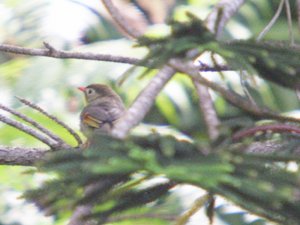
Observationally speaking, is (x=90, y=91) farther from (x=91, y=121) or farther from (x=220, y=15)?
Result: (x=220, y=15)

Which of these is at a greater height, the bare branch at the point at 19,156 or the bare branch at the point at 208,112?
the bare branch at the point at 19,156

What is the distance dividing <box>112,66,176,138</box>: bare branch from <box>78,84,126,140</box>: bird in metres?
2.50

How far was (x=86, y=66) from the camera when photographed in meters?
8.06

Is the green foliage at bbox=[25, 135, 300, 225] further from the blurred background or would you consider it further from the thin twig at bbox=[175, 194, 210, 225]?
the blurred background

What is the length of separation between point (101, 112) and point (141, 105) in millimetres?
3358

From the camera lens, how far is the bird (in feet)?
17.8

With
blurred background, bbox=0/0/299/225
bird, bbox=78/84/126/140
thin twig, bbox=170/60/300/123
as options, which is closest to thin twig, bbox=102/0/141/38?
thin twig, bbox=170/60/300/123

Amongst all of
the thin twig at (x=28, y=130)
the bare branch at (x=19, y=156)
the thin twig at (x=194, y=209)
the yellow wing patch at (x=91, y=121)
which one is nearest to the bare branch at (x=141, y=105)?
Result: the thin twig at (x=194, y=209)

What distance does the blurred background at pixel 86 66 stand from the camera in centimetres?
760

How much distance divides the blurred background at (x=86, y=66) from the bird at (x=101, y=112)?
Answer: 1.28 ft

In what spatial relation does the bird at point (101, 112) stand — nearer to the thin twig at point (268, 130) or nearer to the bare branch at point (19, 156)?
the bare branch at point (19, 156)

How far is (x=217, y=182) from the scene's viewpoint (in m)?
1.76

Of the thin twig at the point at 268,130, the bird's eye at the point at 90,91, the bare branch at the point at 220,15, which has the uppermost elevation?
the bird's eye at the point at 90,91

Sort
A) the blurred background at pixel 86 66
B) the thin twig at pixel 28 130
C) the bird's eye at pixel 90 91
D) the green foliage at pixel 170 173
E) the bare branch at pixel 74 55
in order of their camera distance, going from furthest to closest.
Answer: the blurred background at pixel 86 66
the bird's eye at pixel 90 91
the thin twig at pixel 28 130
the bare branch at pixel 74 55
the green foliage at pixel 170 173
